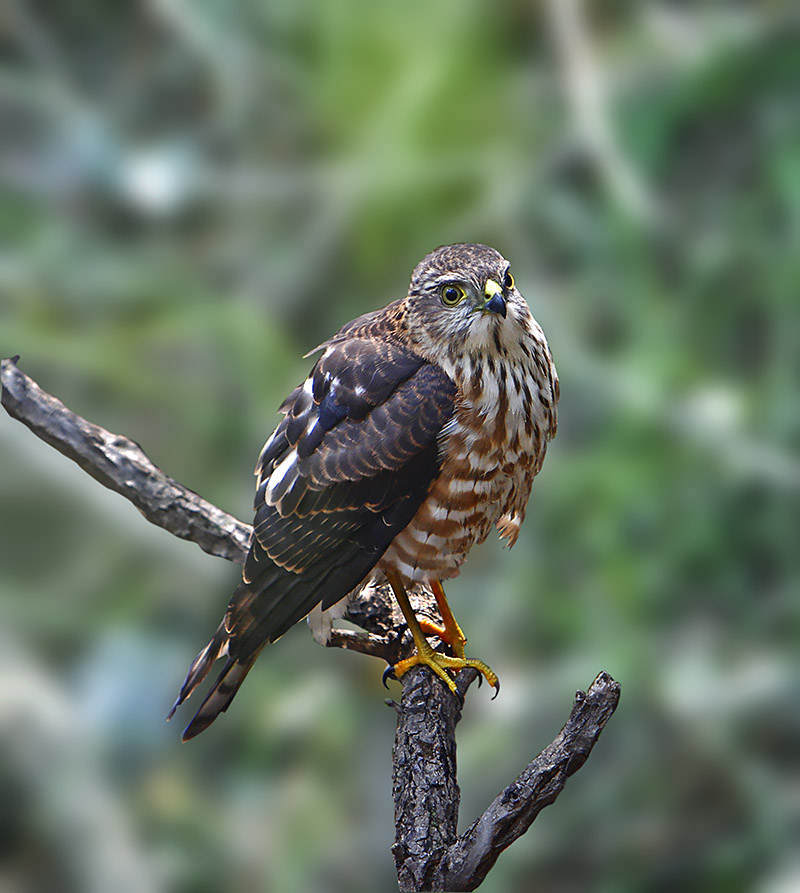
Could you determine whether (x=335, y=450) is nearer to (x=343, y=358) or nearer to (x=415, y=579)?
(x=343, y=358)

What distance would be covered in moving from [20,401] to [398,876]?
4.74ft

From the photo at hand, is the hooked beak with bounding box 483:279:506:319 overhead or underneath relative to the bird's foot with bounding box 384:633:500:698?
overhead

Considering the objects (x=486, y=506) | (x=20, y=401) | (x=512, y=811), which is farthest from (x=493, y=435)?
(x=20, y=401)

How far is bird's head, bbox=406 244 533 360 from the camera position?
1.85 m

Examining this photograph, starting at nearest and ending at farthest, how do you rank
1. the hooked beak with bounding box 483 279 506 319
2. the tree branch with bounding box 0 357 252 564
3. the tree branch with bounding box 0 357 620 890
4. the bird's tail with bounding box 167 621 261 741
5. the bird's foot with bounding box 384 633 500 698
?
the tree branch with bounding box 0 357 620 890
the hooked beak with bounding box 483 279 506 319
the bird's tail with bounding box 167 621 261 741
the bird's foot with bounding box 384 633 500 698
the tree branch with bounding box 0 357 252 564

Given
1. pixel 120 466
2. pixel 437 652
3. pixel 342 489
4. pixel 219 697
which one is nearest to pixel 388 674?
pixel 437 652

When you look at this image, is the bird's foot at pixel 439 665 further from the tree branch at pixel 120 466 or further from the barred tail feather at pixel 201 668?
the tree branch at pixel 120 466

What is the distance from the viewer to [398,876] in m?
1.88

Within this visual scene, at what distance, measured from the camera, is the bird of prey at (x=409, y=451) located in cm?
188

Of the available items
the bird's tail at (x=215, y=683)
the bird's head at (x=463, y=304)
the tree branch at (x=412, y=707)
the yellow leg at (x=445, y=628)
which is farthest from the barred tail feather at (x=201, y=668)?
the bird's head at (x=463, y=304)

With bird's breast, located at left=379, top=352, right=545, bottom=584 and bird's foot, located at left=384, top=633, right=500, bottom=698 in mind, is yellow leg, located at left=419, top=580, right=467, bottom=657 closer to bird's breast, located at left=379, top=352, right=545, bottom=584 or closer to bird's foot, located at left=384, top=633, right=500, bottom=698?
bird's foot, located at left=384, top=633, right=500, bottom=698

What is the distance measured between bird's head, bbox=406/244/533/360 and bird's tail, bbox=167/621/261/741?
75 centimetres

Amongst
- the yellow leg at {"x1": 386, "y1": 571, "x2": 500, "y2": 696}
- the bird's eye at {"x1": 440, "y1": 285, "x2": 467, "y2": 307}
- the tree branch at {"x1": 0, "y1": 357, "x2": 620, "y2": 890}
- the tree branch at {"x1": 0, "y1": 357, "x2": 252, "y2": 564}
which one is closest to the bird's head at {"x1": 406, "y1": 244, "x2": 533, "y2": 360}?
the bird's eye at {"x1": 440, "y1": 285, "x2": 467, "y2": 307}

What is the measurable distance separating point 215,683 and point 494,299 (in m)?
1.00
